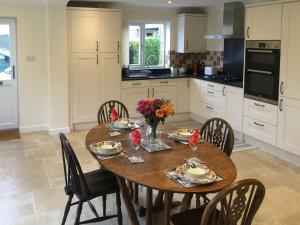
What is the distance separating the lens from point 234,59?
20.7 feet

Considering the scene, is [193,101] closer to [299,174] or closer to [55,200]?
[299,174]

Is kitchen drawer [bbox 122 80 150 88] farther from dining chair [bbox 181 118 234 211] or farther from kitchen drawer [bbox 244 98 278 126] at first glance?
dining chair [bbox 181 118 234 211]

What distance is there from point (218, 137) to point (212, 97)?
10.2 feet

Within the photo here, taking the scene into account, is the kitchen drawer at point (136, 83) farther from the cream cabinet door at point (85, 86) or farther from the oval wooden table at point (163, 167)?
the oval wooden table at point (163, 167)

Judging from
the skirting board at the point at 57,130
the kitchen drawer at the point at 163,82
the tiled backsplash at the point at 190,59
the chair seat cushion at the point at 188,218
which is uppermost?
the tiled backsplash at the point at 190,59

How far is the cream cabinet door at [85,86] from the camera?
592cm

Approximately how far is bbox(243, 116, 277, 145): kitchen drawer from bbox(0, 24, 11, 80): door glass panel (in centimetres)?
387

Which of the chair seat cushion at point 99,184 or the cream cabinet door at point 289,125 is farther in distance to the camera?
the cream cabinet door at point 289,125

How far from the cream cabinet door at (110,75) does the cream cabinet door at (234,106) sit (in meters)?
1.87

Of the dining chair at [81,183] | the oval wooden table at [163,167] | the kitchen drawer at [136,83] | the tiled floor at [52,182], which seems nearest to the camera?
the oval wooden table at [163,167]

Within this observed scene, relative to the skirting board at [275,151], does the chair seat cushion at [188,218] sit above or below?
above

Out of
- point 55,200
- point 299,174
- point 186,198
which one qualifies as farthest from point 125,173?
point 299,174

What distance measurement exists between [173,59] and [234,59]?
1.35 meters

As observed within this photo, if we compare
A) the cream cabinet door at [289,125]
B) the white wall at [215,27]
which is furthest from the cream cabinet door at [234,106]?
the white wall at [215,27]
